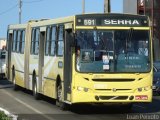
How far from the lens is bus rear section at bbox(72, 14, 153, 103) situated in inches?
699

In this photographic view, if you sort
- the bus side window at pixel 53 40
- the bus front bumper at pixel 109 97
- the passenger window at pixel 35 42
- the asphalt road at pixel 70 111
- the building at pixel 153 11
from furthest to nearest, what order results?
the building at pixel 153 11
the passenger window at pixel 35 42
the bus side window at pixel 53 40
the bus front bumper at pixel 109 97
the asphalt road at pixel 70 111

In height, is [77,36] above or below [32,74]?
above

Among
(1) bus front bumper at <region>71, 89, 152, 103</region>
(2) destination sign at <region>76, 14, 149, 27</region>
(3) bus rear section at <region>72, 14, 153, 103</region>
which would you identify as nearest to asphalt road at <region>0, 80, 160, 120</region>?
(1) bus front bumper at <region>71, 89, 152, 103</region>

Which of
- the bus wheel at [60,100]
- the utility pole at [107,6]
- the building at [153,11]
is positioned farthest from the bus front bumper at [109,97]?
the building at [153,11]

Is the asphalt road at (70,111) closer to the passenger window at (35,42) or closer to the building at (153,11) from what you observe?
the passenger window at (35,42)

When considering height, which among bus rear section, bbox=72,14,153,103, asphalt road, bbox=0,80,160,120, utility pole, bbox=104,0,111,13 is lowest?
asphalt road, bbox=0,80,160,120

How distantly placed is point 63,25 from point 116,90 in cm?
288

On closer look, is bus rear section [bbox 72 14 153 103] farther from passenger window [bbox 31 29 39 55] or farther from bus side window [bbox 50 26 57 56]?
passenger window [bbox 31 29 39 55]

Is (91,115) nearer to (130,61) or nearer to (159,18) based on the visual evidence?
(130,61)

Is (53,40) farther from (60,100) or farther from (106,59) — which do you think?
(106,59)

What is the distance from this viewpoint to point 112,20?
60.0 ft

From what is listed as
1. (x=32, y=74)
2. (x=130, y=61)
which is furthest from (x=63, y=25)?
(x=32, y=74)

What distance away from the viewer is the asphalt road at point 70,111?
17469 mm

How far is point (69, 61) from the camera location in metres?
18.3
